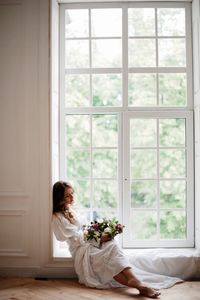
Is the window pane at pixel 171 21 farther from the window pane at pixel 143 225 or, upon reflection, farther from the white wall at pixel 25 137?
the window pane at pixel 143 225

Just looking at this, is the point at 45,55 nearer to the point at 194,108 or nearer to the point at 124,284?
the point at 194,108

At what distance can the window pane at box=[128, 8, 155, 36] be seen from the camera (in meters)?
4.11

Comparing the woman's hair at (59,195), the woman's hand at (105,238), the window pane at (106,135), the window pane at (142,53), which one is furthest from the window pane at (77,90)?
the woman's hand at (105,238)

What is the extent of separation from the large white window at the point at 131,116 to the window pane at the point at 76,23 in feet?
0.04

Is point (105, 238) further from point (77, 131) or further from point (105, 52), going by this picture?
point (105, 52)

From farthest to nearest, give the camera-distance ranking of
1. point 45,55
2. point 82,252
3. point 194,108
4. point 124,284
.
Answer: point 194,108 → point 45,55 → point 82,252 → point 124,284

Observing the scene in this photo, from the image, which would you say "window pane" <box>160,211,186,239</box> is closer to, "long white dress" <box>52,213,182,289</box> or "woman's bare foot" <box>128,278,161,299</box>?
"long white dress" <box>52,213,182,289</box>

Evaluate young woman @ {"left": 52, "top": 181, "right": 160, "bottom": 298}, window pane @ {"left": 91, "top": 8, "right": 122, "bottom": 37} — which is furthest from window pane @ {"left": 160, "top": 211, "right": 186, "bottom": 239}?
window pane @ {"left": 91, "top": 8, "right": 122, "bottom": 37}

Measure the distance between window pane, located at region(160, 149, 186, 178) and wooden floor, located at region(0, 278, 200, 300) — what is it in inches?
46.9

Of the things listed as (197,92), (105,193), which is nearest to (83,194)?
(105,193)

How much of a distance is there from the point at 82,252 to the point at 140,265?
636mm

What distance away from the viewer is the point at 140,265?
3.62m

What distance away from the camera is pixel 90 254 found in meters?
3.46

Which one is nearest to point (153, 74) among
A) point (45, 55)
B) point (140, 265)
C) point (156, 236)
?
point (45, 55)
